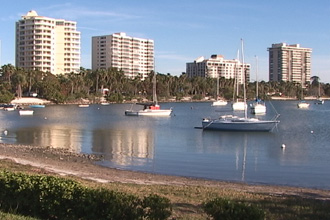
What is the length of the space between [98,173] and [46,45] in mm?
174747

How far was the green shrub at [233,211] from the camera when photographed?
326 inches

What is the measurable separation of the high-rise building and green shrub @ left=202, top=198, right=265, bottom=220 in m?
187

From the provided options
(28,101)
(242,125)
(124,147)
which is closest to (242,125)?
(242,125)

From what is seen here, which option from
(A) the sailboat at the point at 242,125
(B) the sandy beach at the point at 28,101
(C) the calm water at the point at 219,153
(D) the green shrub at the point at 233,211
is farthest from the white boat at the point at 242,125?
(B) the sandy beach at the point at 28,101

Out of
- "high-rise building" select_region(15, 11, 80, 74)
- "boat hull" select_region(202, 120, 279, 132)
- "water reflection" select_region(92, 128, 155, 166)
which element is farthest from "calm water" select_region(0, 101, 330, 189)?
"high-rise building" select_region(15, 11, 80, 74)

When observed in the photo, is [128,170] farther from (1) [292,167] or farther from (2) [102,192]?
(2) [102,192]

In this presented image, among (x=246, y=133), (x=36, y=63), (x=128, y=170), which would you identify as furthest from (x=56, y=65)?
(x=128, y=170)

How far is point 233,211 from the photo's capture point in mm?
8445

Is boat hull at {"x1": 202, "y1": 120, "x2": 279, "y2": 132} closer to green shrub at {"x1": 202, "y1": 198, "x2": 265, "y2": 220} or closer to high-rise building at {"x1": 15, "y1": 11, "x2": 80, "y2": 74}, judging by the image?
green shrub at {"x1": 202, "y1": 198, "x2": 265, "y2": 220}

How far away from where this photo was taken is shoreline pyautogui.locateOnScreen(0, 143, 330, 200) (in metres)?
20.1

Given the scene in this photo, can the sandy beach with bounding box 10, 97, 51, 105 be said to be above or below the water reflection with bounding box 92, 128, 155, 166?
above

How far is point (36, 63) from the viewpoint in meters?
190

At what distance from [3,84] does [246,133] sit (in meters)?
111

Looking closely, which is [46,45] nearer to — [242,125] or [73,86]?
[73,86]
